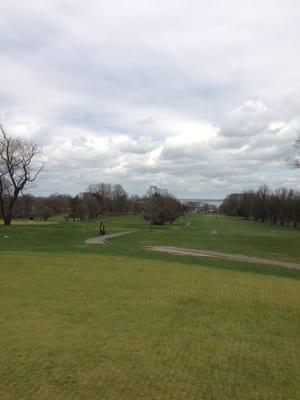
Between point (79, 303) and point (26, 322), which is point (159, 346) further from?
point (79, 303)

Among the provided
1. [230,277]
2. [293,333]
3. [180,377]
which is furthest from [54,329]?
[230,277]

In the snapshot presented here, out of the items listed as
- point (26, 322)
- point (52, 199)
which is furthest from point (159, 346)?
point (52, 199)

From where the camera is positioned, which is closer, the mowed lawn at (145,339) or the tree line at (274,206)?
the mowed lawn at (145,339)

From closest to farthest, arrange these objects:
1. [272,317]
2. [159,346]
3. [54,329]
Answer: [159,346] < [54,329] < [272,317]

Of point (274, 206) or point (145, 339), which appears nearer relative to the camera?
point (145, 339)

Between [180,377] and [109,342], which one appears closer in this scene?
[180,377]

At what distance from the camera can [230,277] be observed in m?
15.6

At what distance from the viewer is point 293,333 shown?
27.4 ft

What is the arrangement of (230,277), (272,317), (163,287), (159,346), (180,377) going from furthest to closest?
(230,277) → (163,287) → (272,317) → (159,346) → (180,377)

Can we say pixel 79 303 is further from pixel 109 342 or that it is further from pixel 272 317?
pixel 272 317

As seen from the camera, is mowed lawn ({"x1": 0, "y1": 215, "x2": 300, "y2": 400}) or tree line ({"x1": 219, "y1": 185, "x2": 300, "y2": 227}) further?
tree line ({"x1": 219, "y1": 185, "x2": 300, "y2": 227})

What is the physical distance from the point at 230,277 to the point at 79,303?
6.82 m

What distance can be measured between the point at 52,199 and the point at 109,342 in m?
139

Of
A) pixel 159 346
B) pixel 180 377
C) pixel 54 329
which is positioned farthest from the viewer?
pixel 54 329
